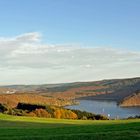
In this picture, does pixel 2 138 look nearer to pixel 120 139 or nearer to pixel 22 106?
pixel 120 139

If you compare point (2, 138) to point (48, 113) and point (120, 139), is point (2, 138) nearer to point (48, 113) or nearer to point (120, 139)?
point (120, 139)

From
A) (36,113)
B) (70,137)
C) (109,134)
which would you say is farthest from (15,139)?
(36,113)

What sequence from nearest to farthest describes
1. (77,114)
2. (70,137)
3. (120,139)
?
(120,139) → (70,137) → (77,114)

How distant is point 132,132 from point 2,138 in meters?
6.14

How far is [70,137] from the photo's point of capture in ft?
60.3

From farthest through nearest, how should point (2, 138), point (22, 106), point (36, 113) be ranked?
point (22, 106)
point (36, 113)
point (2, 138)

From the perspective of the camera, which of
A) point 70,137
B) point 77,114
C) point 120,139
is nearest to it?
point 120,139

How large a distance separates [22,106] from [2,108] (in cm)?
1220

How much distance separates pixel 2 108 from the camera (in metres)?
96.1

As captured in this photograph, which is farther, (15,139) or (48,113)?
(48,113)

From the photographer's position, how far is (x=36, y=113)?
85.8 m

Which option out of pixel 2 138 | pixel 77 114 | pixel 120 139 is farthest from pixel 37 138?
pixel 77 114

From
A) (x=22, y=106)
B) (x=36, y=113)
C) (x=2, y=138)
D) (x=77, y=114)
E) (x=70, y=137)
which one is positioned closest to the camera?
(x=70, y=137)

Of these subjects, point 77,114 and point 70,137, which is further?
point 77,114
